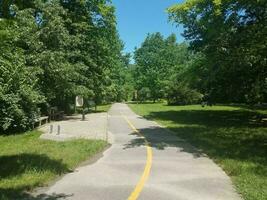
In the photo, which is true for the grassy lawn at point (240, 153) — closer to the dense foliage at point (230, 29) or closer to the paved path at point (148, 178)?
the paved path at point (148, 178)

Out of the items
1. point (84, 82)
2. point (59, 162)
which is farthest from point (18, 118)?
point (84, 82)

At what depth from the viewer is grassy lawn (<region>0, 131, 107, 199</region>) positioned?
33.6 feet

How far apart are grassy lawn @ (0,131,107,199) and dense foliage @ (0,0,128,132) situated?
102 centimetres

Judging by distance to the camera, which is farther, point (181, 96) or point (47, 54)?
point (181, 96)

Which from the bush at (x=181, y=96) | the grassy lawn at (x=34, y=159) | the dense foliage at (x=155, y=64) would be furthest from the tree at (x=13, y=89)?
the dense foliage at (x=155, y=64)

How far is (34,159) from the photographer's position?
13.7 metres

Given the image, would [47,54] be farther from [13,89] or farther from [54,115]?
[13,89]

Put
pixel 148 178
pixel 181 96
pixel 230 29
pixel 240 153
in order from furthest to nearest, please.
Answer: pixel 181 96, pixel 230 29, pixel 240 153, pixel 148 178

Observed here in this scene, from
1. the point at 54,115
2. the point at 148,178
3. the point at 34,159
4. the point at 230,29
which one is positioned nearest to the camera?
the point at 148,178

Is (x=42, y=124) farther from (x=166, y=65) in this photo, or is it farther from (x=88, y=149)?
(x=166, y=65)

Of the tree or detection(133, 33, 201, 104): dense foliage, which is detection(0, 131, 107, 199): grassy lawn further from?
detection(133, 33, 201, 104): dense foliage

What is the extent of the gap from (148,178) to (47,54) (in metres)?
18.5

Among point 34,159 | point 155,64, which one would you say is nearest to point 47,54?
point 34,159

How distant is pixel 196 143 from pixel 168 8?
8.08m
